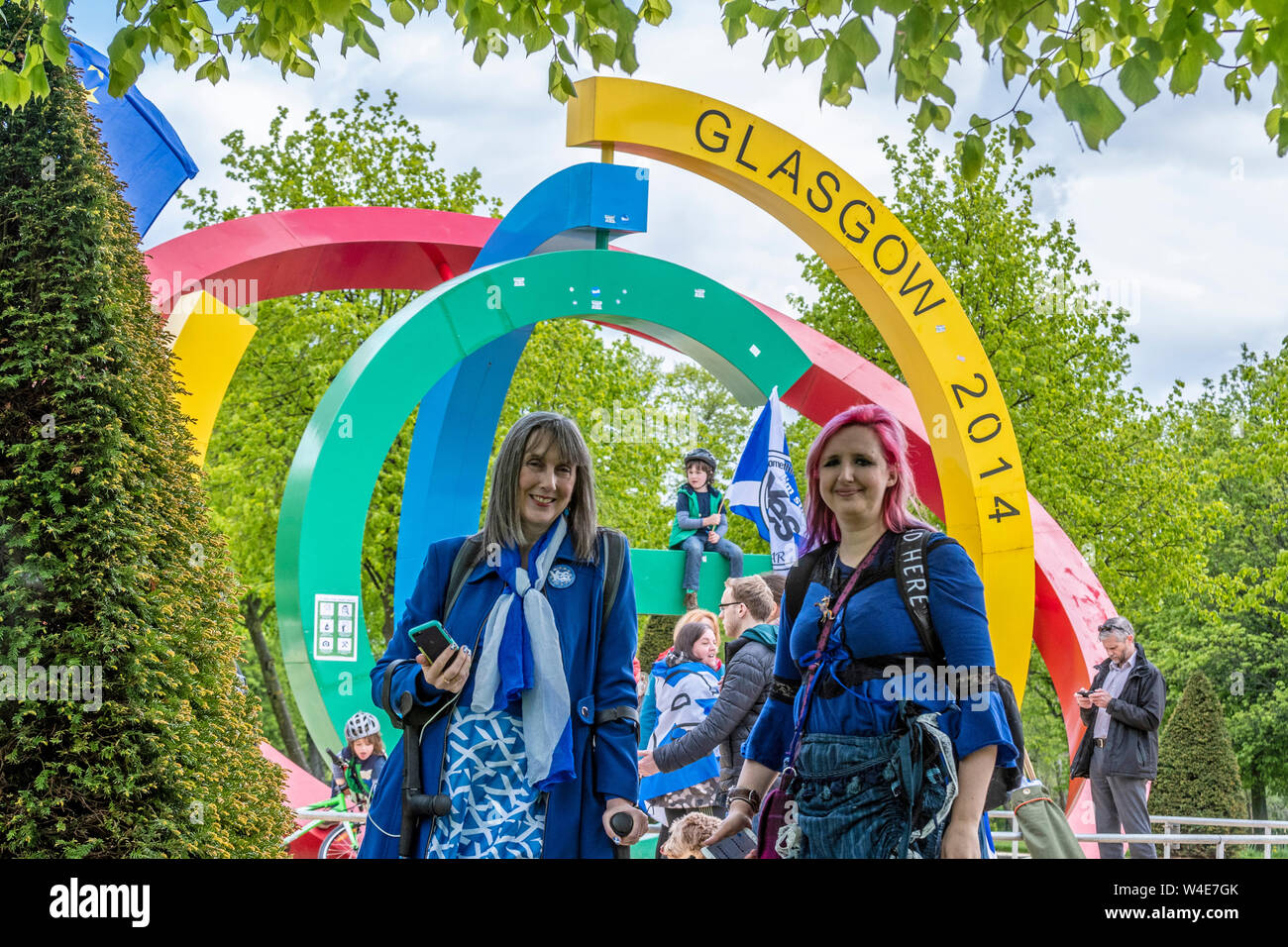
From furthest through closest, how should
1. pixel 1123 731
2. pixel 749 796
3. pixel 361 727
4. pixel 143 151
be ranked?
pixel 143 151, pixel 1123 731, pixel 361 727, pixel 749 796

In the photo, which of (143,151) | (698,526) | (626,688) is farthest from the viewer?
(698,526)

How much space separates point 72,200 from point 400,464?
50.0ft

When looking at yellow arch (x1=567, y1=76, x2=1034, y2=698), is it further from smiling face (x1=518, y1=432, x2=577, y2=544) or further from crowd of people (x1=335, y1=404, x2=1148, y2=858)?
crowd of people (x1=335, y1=404, x2=1148, y2=858)

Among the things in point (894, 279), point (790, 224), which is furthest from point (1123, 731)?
point (790, 224)

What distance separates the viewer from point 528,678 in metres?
3.31

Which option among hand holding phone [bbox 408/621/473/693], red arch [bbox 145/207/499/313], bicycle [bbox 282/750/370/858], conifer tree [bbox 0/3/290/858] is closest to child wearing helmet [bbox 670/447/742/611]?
red arch [bbox 145/207/499/313]

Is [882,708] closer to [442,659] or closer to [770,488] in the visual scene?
[442,659]

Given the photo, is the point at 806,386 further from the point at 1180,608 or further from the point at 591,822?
the point at 1180,608

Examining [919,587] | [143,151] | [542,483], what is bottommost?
[919,587]

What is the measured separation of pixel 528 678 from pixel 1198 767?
1638 centimetres

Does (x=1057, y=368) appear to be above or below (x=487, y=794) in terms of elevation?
above

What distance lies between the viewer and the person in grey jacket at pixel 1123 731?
8828mm

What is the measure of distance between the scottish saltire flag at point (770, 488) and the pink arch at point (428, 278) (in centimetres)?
223

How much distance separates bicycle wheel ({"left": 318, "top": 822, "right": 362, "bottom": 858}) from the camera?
816 centimetres
